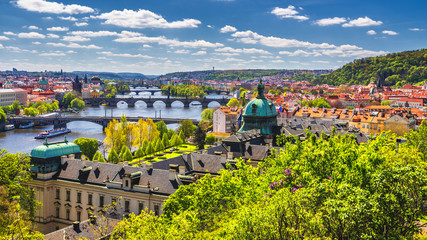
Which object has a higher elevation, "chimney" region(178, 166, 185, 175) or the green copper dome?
the green copper dome

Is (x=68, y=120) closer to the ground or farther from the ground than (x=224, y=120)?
closer to the ground

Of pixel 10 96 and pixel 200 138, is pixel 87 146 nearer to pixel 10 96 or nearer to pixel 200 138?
pixel 200 138

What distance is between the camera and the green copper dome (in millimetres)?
45156

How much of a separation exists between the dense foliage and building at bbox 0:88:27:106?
17349 cm

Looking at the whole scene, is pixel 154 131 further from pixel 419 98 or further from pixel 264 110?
pixel 419 98

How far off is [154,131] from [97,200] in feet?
143

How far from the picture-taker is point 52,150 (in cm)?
4588

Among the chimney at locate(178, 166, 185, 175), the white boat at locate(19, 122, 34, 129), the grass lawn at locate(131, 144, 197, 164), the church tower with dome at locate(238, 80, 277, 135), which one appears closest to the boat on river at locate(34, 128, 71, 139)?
the white boat at locate(19, 122, 34, 129)

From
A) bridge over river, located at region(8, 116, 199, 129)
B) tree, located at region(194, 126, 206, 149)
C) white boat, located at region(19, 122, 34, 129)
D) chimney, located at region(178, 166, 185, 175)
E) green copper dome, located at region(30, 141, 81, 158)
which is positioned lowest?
white boat, located at region(19, 122, 34, 129)

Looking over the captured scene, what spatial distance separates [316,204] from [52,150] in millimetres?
33805

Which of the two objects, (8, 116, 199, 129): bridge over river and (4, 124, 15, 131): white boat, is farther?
(8, 116, 199, 129): bridge over river

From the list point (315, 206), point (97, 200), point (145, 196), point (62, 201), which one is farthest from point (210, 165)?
point (315, 206)

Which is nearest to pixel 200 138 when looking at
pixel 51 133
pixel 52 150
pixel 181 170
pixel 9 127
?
pixel 52 150

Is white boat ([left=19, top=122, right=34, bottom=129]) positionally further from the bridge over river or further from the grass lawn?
the grass lawn
